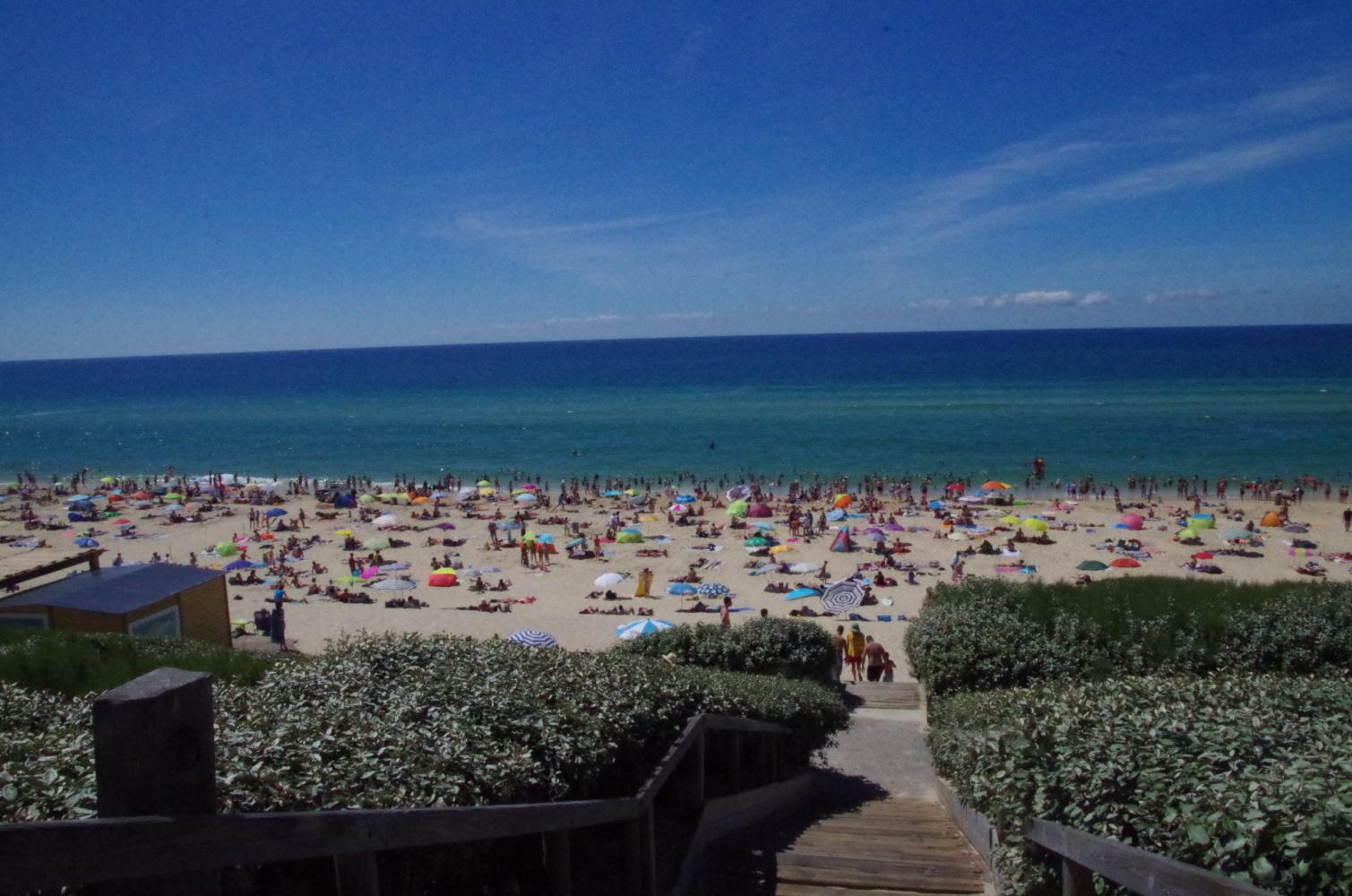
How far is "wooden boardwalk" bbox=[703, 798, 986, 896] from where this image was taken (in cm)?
576

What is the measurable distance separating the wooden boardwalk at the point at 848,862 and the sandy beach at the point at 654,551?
39.5 feet

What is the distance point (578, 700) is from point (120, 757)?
129 inches

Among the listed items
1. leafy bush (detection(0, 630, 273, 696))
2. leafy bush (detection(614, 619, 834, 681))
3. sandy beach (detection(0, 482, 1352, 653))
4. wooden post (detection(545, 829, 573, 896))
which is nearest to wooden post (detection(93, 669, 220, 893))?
wooden post (detection(545, 829, 573, 896))

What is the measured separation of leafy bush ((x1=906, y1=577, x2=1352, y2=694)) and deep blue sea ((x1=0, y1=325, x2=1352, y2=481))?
36.3 metres

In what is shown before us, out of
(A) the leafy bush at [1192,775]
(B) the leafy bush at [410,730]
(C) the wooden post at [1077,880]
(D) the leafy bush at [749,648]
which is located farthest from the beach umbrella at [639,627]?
(C) the wooden post at [1077,880]

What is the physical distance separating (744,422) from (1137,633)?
59588 millimetres

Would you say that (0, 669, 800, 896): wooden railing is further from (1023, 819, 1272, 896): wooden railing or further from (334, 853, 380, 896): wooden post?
(1023, 819, 1272, 896): wooden railing

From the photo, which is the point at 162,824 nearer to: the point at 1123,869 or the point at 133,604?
the point at 1123,869

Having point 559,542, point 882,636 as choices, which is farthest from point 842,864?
point 559,542

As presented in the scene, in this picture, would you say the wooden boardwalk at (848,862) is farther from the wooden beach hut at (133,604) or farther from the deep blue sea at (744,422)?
the deep blue sea at (744,422)

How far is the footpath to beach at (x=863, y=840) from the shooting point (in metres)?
5.82

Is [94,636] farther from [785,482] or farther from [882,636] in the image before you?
[785,482]

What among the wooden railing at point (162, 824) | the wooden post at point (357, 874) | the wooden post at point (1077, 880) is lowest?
the wooden post at point (1077, 880)

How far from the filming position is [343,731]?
3.39 metres
